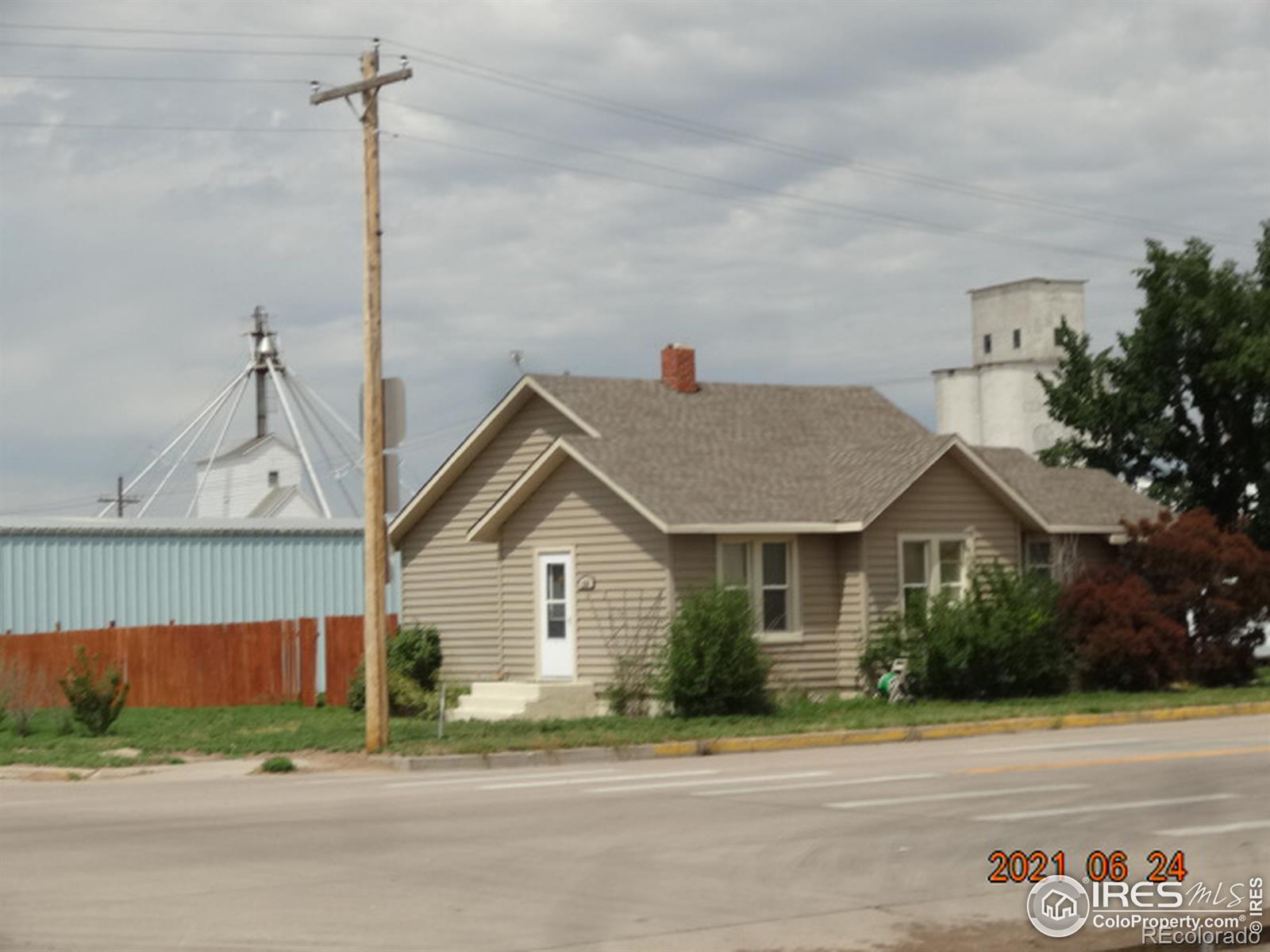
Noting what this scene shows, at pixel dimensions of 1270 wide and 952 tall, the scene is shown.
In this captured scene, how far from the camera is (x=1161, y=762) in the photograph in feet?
64.3

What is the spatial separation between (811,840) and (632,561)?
18.1m

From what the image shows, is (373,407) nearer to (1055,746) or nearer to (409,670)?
(1055,746)


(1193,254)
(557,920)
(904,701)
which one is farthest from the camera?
(1193,254)

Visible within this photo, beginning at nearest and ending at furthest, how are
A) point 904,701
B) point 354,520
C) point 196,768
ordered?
point 196,768
point 904,701
point 354,520

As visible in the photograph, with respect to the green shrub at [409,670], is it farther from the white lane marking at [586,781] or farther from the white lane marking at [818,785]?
the white lane marking at [818,785]

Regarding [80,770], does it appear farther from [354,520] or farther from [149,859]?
[354,520]

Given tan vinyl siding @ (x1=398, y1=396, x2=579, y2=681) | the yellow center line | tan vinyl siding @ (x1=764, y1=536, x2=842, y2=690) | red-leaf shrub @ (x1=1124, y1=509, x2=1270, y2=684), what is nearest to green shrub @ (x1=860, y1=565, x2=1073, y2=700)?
tan vinyl siding @ (x1=764, y1=536, x2=842, y2=690)

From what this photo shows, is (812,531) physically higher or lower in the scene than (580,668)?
higher

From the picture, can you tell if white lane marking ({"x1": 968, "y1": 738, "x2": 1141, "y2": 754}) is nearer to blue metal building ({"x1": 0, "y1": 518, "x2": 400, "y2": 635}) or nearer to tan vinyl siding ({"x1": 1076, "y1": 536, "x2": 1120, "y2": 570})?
tan vinyl siding ({"x1": 1076, "y1": 536, "x2": 1120, "y2": 570})

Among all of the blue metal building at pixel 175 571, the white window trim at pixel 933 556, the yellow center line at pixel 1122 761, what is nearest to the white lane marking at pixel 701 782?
the yellow center line at pixel 1122 761

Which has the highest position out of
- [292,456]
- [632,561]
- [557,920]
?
[292,456]

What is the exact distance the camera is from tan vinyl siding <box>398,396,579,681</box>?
35.4 m

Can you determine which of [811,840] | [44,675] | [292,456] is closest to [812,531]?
[44,675]

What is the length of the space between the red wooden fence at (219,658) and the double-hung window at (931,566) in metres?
11.3
